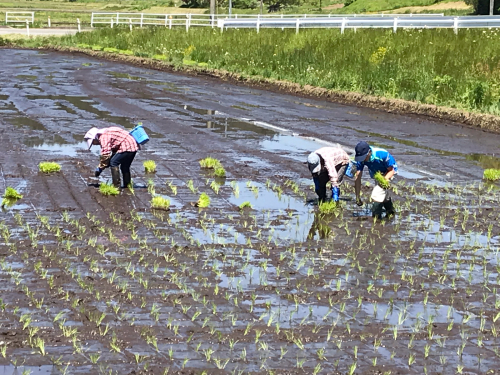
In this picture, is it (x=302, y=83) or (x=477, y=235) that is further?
(x=302, y=83)

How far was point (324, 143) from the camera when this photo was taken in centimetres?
1673

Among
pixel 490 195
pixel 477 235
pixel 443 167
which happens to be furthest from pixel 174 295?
pixel 443 167

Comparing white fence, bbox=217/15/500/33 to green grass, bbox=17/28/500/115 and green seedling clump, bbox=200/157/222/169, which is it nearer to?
green grass, bbox=17/28/500/115

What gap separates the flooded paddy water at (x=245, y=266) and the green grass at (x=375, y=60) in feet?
17.8

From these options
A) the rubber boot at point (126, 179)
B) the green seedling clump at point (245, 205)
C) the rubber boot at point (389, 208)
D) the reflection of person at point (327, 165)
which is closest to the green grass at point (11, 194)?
the rubber boot at point (126, 179)

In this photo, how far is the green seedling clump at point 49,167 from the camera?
43.6 feet

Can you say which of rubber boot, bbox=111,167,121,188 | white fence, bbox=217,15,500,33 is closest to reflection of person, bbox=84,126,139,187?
rubber boot, bbox=111,167,121,188

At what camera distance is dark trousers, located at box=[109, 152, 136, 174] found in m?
12.0

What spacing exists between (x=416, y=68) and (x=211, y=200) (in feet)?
47.4

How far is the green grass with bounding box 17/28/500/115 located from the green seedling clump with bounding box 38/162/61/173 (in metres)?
10.5

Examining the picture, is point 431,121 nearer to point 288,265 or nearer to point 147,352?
point 288,265

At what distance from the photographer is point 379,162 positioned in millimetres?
10867

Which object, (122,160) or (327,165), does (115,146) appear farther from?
(327,165)

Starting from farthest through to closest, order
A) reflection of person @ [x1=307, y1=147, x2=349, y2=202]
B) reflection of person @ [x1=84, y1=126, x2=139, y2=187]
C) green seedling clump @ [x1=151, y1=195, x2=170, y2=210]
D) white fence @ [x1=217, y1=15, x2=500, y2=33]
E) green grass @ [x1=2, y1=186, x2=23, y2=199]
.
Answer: white fence @ [x1=217, y1=15, x2=500, y2=33], reflection of person @ [x1=84, y1=126, x2=139, y2=187], green grass @ [x1=2, y1=186, x2=23, y2=199], green seedling clump @ [x1=151, y1=195, x2=170, y2=210], reflection of person @ [x1=307, y1=147, x2=349, y2=202]
